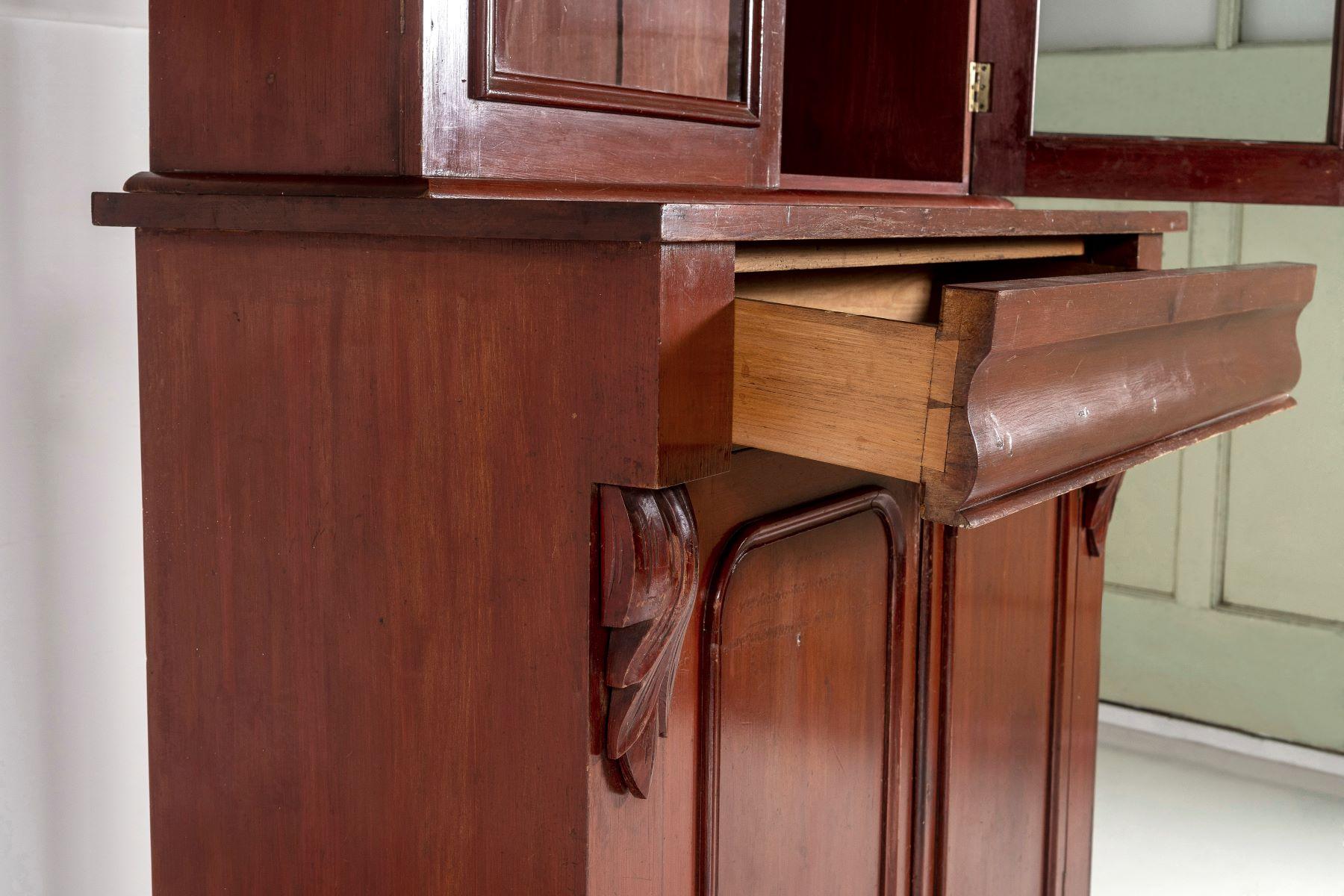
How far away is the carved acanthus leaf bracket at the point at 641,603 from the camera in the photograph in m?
0.89

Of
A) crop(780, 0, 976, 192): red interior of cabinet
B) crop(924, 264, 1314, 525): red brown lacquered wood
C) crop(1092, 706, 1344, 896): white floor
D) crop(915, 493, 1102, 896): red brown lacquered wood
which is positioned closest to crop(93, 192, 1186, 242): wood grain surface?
crop(924, 264, 1314, 525): red brown lacquered wood

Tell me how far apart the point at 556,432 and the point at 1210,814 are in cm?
236

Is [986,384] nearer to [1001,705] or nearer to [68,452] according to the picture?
[1001,705]

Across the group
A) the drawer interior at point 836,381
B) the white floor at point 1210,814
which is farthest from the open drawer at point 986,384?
the white floor at point 1210,814

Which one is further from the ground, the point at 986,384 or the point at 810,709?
the point at 986,384

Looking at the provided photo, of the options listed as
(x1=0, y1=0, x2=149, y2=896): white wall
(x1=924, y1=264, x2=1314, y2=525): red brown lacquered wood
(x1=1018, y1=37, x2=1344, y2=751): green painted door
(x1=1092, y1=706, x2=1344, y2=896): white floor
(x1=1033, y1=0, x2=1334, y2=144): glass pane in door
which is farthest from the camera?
(x1=1018, y1=37, x2=1344, y2=751): green painted door

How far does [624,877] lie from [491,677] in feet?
0.56

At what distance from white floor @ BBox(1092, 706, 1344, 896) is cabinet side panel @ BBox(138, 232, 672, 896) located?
178cm

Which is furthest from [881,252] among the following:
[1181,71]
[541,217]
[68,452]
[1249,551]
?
[1249,551]

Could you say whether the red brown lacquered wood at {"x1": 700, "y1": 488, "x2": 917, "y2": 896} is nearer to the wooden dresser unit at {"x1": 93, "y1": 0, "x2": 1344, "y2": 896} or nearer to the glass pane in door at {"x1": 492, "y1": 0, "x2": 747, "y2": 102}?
the wooden dresser unit at {"x1": 93, "y1": 0, "x2": 1344, "y2": 896}

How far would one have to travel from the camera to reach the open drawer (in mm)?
826

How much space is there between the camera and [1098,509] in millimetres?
1667

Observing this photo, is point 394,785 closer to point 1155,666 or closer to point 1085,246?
point 1085,246

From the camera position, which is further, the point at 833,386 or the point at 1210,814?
the point at 1210,814
